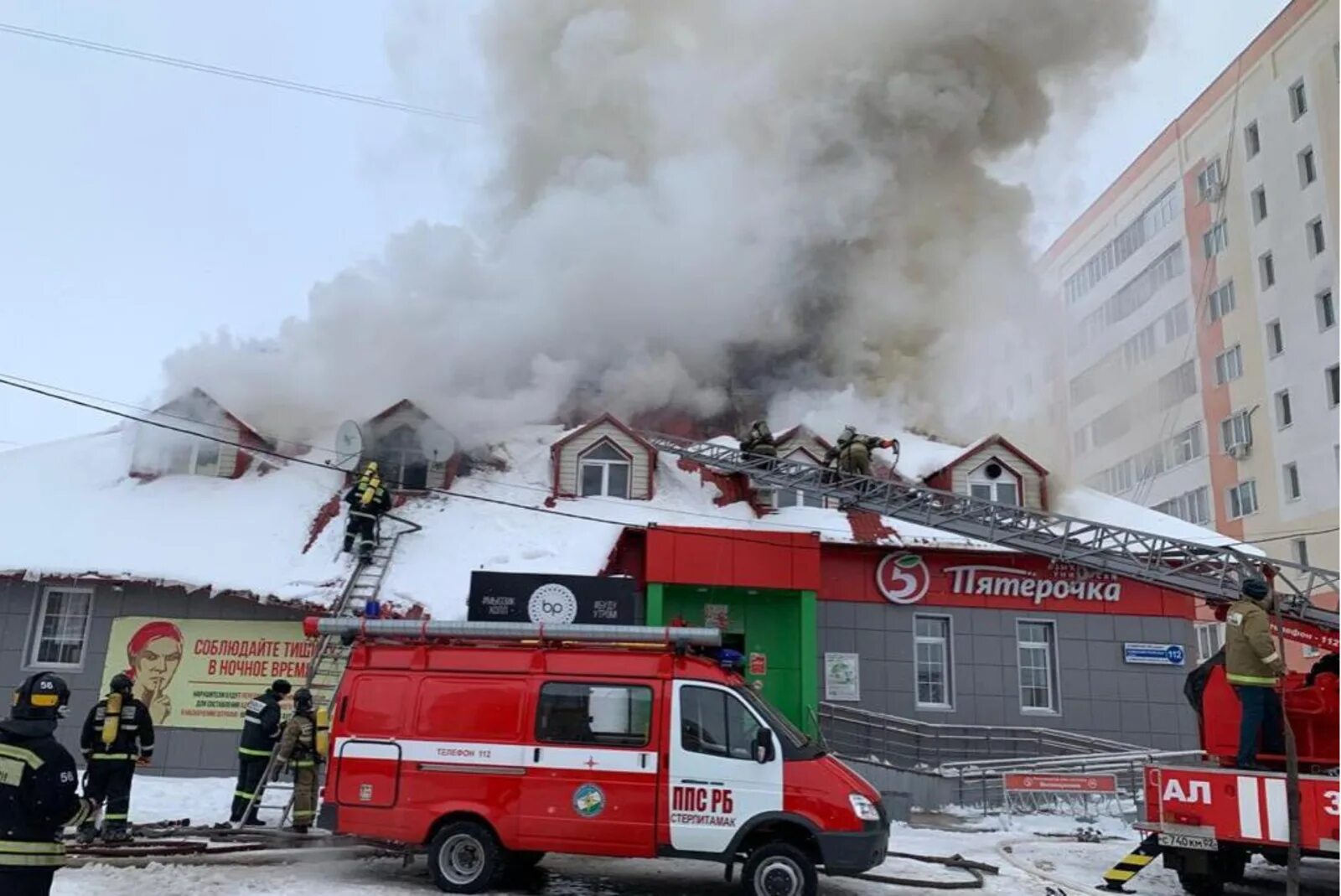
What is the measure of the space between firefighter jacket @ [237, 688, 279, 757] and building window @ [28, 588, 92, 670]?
579 centimetres

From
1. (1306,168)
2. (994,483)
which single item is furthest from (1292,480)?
(994,483)

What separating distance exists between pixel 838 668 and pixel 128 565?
432 inches

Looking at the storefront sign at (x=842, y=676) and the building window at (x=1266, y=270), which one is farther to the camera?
the building window at (x=1266, y=270)

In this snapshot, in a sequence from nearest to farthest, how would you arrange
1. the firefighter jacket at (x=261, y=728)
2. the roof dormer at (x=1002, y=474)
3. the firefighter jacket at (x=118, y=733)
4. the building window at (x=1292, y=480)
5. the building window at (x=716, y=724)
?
the building window at (x=716, y=724) < the firefighter jacket at (x=118, y=733) < the firefighter jacket at (x=261, y=728) < the roof dormer at (x=1002, y=474) < the building window at (x=1292, y=480)

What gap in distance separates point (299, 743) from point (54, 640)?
23.6ft

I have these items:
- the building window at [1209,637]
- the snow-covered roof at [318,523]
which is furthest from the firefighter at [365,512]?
the building window at [1209,637]

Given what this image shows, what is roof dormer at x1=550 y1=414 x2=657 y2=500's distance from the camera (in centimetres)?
1744

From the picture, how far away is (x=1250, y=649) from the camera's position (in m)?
8.70

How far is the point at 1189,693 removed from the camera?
10008 millimetres

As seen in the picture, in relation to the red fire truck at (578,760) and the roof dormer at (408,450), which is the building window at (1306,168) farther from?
the red fire truck at (578,760)

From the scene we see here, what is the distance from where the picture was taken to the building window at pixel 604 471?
17.5m

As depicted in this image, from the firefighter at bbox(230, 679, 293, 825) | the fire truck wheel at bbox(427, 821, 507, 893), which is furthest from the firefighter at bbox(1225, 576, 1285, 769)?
the firefighter at bbox(230, 679, 293, 825)

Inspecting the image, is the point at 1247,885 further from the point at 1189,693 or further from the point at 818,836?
→ the point at 818,836

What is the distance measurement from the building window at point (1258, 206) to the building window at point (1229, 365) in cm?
432
